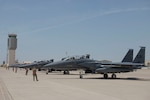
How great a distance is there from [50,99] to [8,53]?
532 feet

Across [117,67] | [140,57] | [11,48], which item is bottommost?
[117,67]

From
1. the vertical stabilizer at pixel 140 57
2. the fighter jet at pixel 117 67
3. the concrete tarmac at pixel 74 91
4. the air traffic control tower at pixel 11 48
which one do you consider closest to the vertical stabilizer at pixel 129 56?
the vertical stabilizer at pixel 140 57

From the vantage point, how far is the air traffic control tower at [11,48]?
A: 539 ft

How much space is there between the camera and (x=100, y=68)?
32.1 m

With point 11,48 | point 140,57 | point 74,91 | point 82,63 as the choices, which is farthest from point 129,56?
point 11,48

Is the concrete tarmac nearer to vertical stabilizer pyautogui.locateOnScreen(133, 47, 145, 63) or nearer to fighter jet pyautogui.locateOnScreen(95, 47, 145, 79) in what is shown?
fighter jet pyautogui.locateOnScreen(95, 47, 145, 79)

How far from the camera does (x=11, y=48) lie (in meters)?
171

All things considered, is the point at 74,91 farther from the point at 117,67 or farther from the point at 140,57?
the point at 140,57

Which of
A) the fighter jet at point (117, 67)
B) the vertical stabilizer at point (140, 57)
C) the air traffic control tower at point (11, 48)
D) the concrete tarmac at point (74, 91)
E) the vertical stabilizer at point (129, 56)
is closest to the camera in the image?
the concrete tarmac at point (74, 91)

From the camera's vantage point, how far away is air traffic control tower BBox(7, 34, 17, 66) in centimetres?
16425

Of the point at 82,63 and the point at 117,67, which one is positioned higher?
the point at 82,63

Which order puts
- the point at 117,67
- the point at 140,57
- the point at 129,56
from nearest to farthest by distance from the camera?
the point at 117,67 < the point at 140,57 < the point at 129,56

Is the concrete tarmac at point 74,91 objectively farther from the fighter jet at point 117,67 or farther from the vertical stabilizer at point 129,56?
the vertical stabilizer at point 129,56

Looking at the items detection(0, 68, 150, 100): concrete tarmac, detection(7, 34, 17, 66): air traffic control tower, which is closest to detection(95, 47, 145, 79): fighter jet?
detection(0, 68, 150, 100): concrete tarmac
